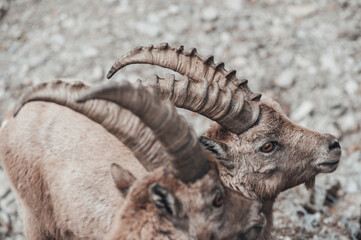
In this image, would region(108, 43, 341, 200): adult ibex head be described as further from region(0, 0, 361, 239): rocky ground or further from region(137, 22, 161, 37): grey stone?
region(137, 22, 161, 37): grey stone

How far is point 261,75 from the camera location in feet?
35.1

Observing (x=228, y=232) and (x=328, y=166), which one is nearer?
(x=228, y=232)

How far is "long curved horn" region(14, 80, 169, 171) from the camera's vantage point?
159 inches

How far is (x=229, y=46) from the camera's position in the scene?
11.4 meters

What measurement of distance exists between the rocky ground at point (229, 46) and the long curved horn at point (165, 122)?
4.95 m

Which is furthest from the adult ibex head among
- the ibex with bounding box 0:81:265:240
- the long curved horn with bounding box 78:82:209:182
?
the long curved horn with bounding box 78:82:209:182

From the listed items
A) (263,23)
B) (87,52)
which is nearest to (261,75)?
(263,23)

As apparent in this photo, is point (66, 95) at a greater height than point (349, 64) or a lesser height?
lesser

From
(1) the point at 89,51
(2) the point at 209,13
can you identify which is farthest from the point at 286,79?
(1) the point at 89,51

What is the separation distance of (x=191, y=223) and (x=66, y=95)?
161 centimetres

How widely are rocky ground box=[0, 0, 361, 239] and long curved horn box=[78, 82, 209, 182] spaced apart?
495cm

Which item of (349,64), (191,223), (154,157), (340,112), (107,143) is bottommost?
(191,223)

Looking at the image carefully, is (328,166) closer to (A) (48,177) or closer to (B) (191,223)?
(B) (191,223)

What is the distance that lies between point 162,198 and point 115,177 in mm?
773
